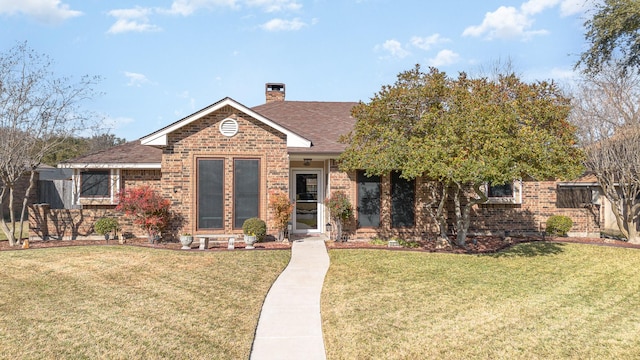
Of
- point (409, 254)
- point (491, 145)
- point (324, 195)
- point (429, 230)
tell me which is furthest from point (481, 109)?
point (324, 195)

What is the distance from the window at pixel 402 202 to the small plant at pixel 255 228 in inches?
179

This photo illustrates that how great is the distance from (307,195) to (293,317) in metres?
8.50

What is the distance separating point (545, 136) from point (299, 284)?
703 centimetres

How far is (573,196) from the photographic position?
634 inches

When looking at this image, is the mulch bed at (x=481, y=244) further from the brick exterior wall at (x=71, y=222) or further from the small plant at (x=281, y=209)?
the brick exterior wall at (x=71, y=222)

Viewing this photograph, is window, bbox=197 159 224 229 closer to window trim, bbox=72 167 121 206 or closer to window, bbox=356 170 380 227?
window trim, bbox=72 167 121 206

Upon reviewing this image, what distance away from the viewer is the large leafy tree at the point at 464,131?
920 cm

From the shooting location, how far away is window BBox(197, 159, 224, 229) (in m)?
12.7

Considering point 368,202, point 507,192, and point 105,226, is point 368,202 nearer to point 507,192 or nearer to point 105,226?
point 507,192

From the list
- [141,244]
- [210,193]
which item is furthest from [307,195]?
[141,244]

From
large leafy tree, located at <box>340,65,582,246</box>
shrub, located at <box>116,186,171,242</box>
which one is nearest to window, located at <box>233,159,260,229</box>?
shrub, located at <box>116,186,171,242</box>

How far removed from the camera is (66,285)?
7.90 meters

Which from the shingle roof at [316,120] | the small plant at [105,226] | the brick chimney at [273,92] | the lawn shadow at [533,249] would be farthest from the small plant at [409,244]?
the brick chimney at [273,92]

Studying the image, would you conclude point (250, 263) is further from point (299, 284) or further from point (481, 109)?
point (481, 109)
